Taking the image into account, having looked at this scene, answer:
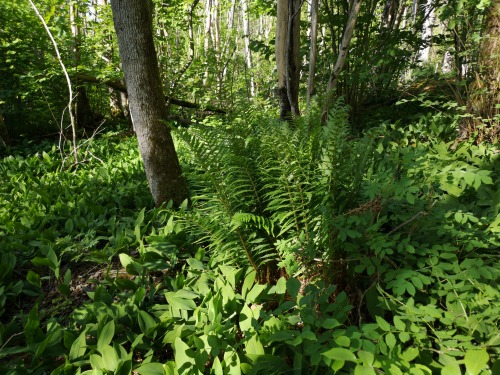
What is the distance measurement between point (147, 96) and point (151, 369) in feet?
7.17

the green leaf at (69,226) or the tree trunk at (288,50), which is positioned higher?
the tree trunk at (288,50)

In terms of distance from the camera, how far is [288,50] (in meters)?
3.70

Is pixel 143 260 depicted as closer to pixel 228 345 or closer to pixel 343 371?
pixel 228 345

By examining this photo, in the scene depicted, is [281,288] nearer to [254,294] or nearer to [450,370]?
[254,294]

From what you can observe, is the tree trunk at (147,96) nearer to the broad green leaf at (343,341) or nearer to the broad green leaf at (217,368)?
the broad green leaf at (217,368)

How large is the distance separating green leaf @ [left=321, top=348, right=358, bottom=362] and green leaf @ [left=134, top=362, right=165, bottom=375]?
2.85ft

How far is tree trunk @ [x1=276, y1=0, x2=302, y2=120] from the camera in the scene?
144 inches

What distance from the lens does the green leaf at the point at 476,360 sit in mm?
1084

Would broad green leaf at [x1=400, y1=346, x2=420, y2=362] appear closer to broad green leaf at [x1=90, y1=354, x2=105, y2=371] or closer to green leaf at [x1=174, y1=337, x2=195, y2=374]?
green leaf at [x1=174, y1=337, x2=195, y2=374]

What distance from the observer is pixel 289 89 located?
12.4 feet

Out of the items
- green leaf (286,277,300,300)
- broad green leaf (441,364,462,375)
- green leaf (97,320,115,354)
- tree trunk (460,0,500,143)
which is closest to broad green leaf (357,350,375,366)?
broad green leaf (441,364,462,375)

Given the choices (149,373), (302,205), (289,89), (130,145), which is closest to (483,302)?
(302,205)

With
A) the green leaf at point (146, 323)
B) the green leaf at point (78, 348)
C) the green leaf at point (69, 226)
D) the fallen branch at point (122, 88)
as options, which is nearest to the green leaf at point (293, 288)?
the green leaf at point (146, 323)

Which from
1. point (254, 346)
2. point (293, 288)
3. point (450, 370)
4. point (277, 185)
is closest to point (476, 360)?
point (450, 370)
